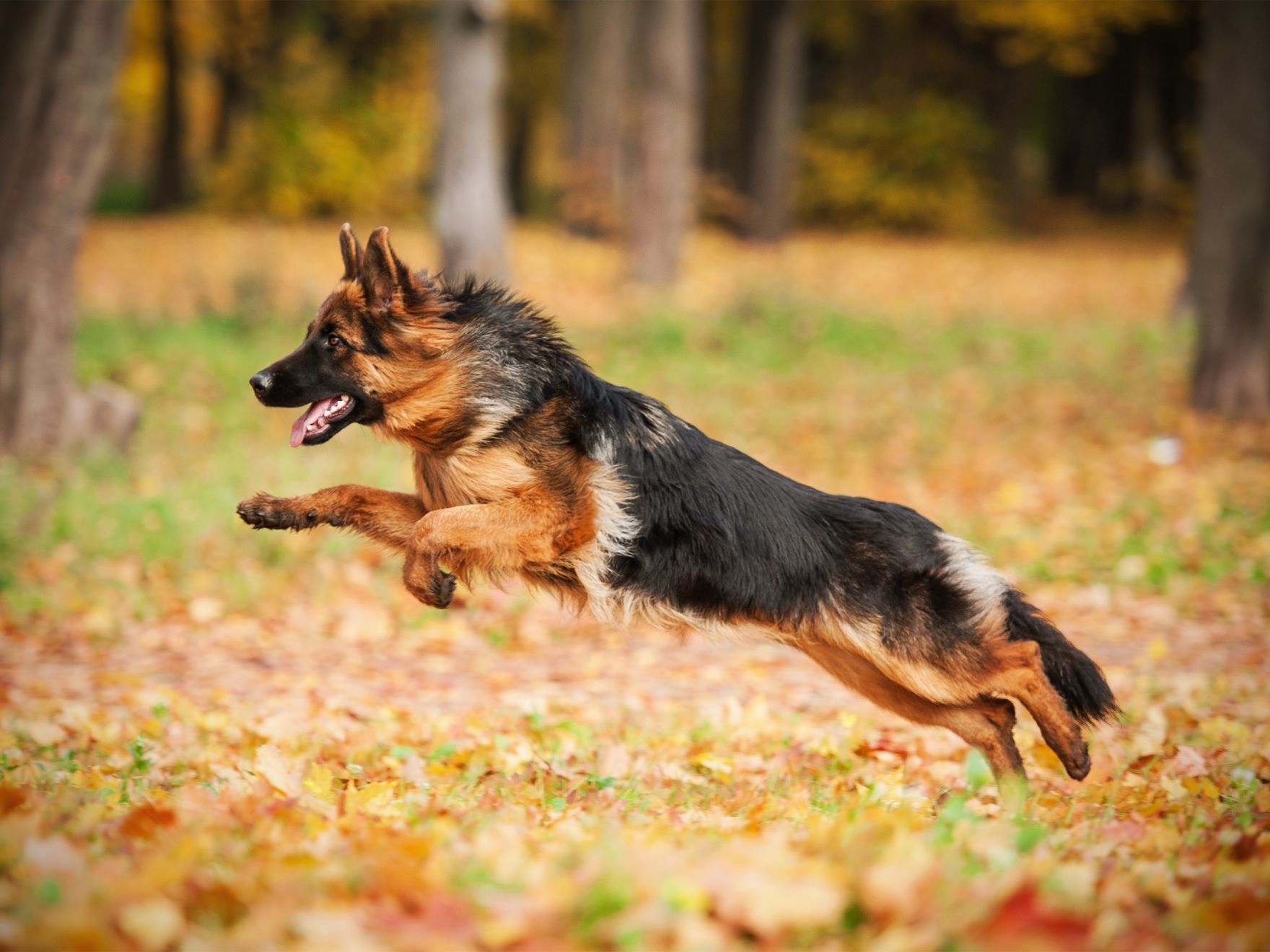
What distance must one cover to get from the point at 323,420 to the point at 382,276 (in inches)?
25.6

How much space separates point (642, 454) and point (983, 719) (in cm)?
188

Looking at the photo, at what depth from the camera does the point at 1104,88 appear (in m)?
39.2

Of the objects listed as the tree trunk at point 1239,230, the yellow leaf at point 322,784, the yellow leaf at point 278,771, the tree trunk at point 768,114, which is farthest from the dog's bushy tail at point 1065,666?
the tree trunk at point 768,114

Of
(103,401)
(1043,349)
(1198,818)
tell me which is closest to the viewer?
(1198,818)

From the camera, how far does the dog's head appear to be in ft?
16.6

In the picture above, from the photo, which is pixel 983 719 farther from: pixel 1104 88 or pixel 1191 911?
pixel 1104 88

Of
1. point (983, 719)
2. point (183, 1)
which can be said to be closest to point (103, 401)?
point (983, 719)

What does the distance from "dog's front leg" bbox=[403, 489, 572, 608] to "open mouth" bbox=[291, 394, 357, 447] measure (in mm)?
554

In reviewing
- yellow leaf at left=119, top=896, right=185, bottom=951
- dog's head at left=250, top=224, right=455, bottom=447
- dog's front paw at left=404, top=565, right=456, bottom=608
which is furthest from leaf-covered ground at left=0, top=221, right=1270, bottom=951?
dog's head at left=250, top=224, right=455, bottom=447

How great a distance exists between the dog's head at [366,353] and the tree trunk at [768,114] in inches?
958

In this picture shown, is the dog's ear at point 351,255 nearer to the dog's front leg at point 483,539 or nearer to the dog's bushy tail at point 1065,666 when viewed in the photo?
the dog's front leg at point 483,539

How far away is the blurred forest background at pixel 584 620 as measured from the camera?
2.98 m

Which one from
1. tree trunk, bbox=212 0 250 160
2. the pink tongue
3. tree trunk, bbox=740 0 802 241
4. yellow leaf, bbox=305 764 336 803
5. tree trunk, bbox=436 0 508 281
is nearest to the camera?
yellow leaf, bbox=305 764 336 803

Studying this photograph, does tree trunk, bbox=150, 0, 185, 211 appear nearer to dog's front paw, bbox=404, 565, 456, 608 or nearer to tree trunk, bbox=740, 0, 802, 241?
tree trunk, bbox=740, 0, 802, 241
